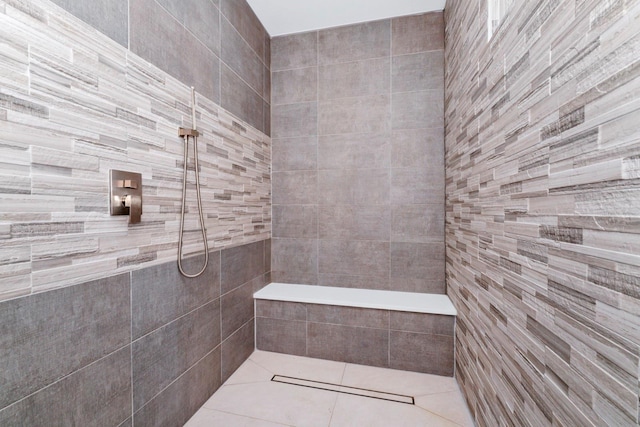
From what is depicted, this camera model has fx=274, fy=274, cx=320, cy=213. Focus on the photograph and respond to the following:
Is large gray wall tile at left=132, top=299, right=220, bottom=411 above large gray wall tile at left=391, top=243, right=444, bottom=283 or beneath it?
beneath

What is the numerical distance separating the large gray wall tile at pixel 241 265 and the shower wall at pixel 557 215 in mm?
1506

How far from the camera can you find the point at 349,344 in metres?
2.07

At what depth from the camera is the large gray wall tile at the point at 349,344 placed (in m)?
2.01

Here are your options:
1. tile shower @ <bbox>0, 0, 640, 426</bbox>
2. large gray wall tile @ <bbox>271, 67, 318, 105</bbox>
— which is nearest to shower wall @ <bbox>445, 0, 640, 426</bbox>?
tile shower @ <bbox>0, 0, 640, 426</bbox>

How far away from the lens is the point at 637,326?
1.76 feet

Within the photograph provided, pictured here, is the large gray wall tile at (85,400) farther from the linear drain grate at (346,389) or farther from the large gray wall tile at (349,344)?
the large gray wall tile at (349,344)

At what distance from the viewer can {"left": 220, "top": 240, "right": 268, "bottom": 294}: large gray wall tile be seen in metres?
1.83

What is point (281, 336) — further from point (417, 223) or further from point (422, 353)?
point (417, 223)

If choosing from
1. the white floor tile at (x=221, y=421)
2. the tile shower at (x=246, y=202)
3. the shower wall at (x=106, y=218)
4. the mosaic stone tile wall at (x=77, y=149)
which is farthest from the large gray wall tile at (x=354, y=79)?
the white floor tile at (x=221, y=421)

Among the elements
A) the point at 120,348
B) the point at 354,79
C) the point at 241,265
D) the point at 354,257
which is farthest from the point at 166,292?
the point at 354,79

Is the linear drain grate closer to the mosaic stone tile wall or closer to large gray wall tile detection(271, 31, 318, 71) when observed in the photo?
the mosaic stone tile wall

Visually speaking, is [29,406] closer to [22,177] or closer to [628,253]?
[22,177]

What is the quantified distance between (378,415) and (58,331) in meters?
1.55

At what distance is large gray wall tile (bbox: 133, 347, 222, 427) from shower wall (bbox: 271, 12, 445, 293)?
99 centimetres
